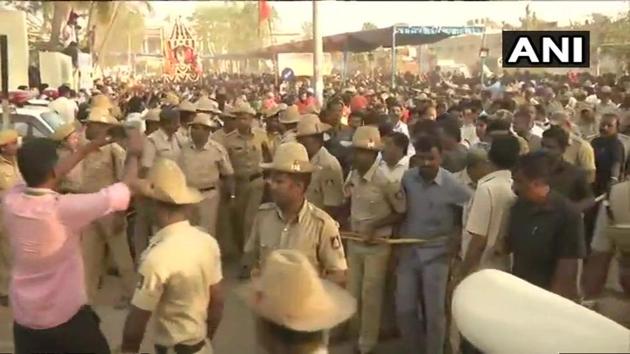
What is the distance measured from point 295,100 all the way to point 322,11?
15.5ft

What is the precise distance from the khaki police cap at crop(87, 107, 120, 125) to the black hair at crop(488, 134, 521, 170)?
2.62m

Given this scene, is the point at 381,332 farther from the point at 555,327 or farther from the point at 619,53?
the point at 619,53

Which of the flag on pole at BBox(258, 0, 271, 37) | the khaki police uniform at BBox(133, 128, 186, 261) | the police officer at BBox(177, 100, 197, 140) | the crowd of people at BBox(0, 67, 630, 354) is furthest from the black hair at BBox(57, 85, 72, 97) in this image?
the flag on pole at BBox(258, 0, 271, 37)

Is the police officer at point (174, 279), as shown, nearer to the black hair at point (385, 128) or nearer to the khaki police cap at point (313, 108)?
the black hair at point (385, 128)

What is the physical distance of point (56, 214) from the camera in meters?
3.84

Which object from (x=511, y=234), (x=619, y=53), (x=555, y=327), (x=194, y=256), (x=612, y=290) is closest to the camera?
(x=555, y=327)

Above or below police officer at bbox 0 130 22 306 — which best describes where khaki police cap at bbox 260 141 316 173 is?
above

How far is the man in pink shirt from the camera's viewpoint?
12.6 ft

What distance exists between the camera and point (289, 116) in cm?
884

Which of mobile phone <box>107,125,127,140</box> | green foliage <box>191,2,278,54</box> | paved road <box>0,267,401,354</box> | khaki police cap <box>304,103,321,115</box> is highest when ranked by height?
green foliage <box>191,2,278,54</box>

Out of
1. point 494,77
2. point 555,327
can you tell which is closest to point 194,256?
point 555,327

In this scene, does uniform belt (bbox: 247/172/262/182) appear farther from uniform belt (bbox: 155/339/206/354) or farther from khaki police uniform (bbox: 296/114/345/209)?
uniform belt (bbox: 155/339/206/354)

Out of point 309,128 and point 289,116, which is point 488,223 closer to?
point 309,128

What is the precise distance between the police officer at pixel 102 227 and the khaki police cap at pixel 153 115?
52cm
